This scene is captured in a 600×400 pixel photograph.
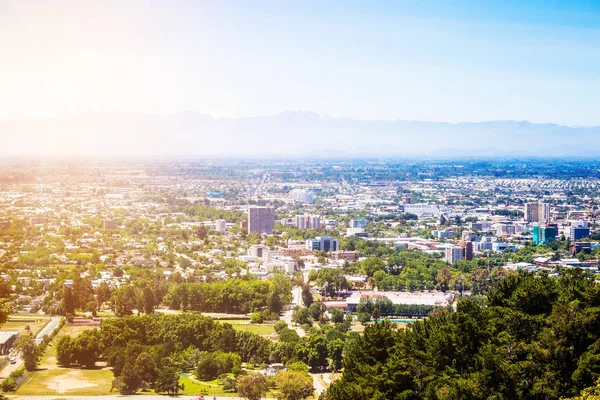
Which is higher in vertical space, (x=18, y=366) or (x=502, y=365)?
(x=502, y=365)

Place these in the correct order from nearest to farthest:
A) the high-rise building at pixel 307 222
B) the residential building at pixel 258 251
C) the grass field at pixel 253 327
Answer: the grass field at pixel 253 327, the residential building at pixel 258 251, the high-rise building at pixel 307 222

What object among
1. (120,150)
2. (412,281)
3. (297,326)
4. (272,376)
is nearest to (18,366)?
(272,376)

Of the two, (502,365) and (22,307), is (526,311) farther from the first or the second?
(22,307)

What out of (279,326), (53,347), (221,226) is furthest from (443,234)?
(53,347)

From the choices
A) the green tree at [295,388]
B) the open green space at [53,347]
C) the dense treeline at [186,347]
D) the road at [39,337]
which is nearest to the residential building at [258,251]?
the road at [39,337]

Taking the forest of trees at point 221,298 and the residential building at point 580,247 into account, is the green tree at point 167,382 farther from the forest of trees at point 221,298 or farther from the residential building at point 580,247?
the residential building at point 580,247

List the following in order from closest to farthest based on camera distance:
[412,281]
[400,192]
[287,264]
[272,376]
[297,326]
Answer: [272,376]
[297,326]
[412,281]
[287,264]
[400,192]
